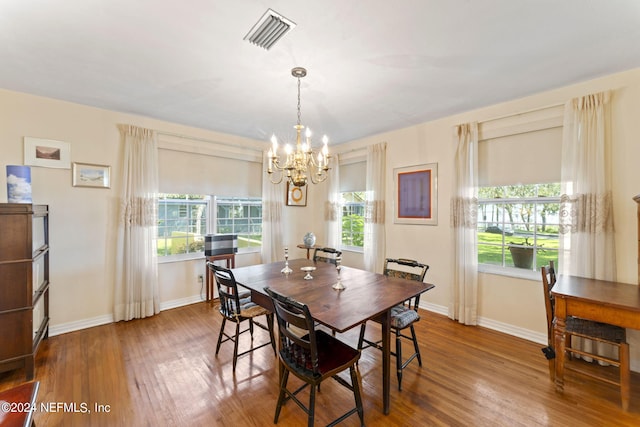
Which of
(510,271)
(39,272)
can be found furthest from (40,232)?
(510,271)

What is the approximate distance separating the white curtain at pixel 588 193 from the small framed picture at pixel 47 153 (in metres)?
5.36

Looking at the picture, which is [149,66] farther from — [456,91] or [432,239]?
[432,239]

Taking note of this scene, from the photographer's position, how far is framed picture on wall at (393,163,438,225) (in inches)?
144

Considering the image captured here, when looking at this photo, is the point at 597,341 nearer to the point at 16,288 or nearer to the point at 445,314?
the point at 445,314

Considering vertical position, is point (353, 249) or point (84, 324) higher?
point (353, 249)

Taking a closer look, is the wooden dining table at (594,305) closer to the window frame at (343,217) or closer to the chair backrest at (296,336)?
the chair backrest at (296,336)

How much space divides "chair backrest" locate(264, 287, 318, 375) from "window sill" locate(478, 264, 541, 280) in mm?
2631

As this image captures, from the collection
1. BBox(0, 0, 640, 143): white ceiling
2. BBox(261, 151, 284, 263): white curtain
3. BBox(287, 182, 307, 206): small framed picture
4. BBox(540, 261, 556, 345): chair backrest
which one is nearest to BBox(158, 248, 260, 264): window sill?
BBox(261, 151, 284, 263): white curtain

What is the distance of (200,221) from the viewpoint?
163 inches

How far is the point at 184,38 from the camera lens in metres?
1.89

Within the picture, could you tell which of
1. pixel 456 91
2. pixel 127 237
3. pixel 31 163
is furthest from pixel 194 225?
pixel 456 91

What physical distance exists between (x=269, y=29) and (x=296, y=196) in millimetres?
3390

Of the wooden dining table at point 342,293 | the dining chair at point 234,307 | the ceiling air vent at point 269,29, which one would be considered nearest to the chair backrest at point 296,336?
the wooden dining table at point 342,293

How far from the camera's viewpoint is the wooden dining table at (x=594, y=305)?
186 cm
